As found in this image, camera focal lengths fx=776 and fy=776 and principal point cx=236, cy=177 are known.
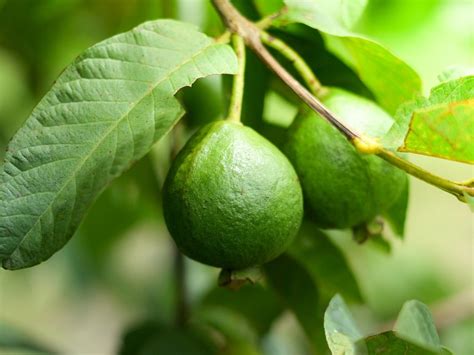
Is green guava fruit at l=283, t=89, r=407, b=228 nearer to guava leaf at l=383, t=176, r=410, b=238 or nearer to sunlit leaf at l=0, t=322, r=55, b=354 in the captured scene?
guava leaf at l=383, t=176, r=410, b=238

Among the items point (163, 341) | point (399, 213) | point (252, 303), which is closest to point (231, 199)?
point (399, 213)

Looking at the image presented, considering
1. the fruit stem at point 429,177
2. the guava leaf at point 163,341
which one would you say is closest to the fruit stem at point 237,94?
the fruit stem at point 429,177

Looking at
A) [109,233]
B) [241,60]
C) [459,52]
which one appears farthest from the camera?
[109,233]

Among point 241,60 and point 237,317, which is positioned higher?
point 241,60

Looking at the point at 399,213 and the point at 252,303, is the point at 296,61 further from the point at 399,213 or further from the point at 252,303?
the point at 252,303

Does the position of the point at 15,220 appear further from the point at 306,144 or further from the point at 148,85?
the point at 306,144

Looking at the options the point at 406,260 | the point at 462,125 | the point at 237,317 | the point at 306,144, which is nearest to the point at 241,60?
the point at 306,144
